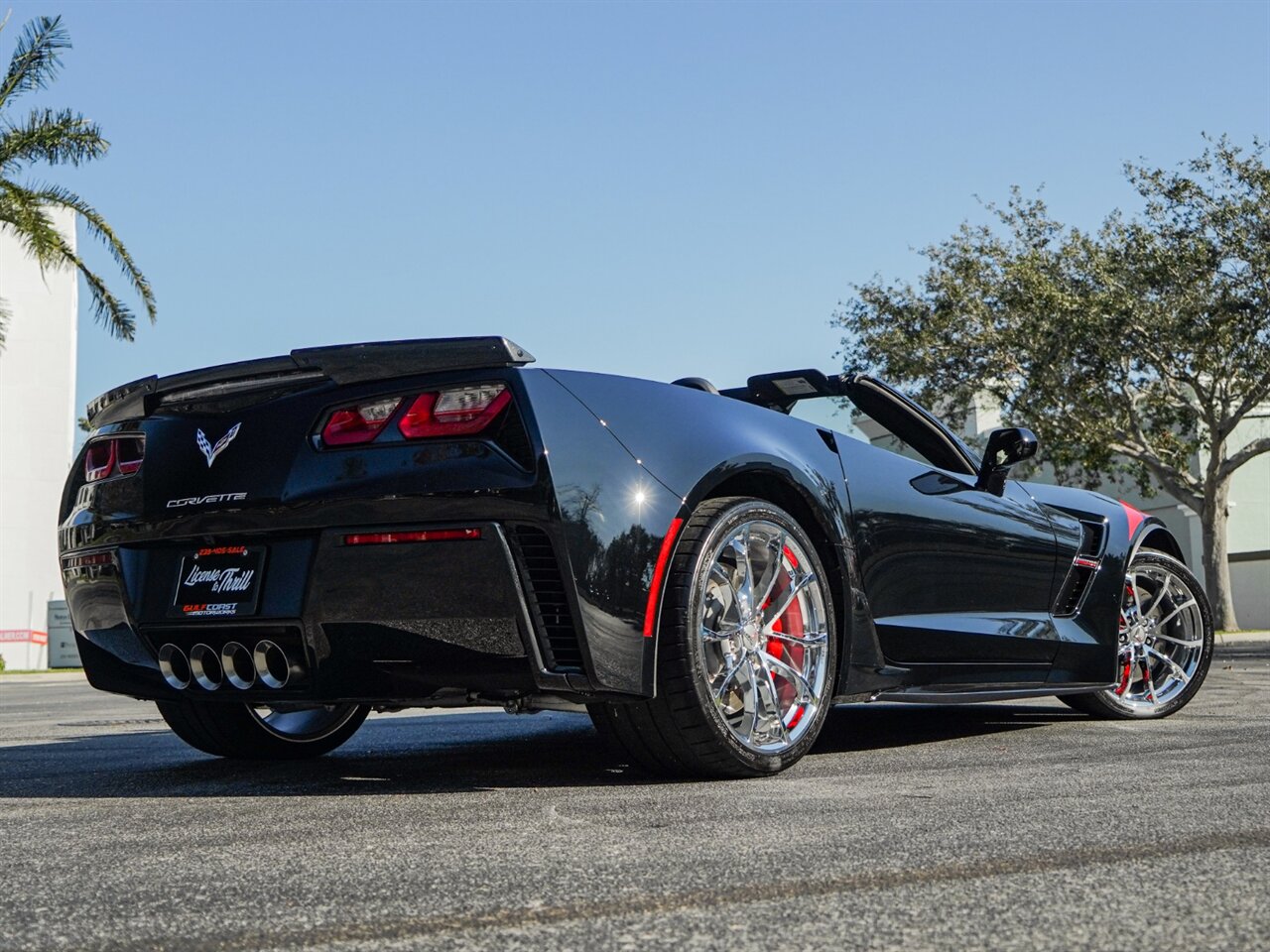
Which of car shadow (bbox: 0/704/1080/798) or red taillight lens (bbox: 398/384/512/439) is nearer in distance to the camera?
red taillight lens (bbox: 398/384/512/439)

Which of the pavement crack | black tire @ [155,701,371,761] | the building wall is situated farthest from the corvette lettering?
the building wall

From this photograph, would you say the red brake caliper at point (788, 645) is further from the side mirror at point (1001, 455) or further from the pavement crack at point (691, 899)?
the pavement crack at point (691, 899)

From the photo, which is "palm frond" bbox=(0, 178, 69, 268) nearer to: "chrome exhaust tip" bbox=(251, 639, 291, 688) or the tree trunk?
"chrome exhaust tip" bbox=(251, 639, 291, 688)

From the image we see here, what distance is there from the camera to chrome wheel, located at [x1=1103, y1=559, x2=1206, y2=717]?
5.88m

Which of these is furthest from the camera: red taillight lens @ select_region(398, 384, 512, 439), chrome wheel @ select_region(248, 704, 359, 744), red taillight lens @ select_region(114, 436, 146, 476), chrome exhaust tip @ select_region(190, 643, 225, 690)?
chrome wheel @ select_region(248, 704, 359, 744)

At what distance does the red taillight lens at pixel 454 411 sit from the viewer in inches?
140

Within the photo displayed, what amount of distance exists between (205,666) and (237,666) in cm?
11

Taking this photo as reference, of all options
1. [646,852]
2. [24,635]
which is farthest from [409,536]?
[24,635]

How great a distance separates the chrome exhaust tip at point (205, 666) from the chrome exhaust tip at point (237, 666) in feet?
0.10

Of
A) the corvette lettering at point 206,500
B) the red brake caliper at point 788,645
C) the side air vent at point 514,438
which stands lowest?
the red brake caliper at point 788,645

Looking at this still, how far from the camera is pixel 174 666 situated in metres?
3.87

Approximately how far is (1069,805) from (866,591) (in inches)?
50.0

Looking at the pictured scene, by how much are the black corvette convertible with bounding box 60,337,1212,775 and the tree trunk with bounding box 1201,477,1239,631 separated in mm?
27328

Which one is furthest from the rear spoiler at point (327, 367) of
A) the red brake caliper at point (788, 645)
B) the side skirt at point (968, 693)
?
the side skirt at point (968, 693)
